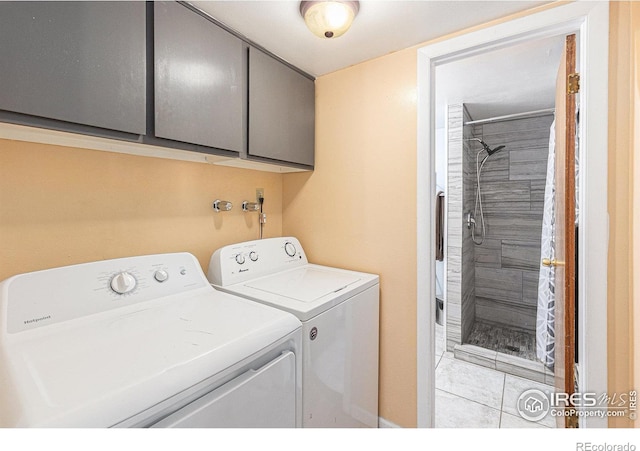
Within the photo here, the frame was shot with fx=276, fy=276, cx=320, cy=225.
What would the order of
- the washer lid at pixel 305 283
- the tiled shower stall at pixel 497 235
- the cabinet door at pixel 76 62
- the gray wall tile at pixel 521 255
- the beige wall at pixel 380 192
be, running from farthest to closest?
1. the gray wall tile at pixel 521 255
2. the tiled shower stall at pixel 497 235
3. the beige wall at pixel 380 192
4. the washer lid at pixel 305 283
5. the cabinet door at pixel 76 62

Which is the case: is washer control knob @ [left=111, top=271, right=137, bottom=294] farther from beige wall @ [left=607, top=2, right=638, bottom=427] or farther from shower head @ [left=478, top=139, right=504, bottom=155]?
shower head @ [left=478, top=139, right=504, bottom=155]

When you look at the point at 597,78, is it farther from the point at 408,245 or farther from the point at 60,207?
the point at 60,207

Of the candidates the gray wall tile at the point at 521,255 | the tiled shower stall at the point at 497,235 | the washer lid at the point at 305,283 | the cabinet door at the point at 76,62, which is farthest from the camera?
the gray wall tile at the point at 521,255

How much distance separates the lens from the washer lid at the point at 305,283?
1251mm

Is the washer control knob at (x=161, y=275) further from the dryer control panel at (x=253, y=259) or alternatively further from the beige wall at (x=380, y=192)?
the beige wall at (x=380, y=192)

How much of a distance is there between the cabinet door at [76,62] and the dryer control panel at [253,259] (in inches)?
27.8

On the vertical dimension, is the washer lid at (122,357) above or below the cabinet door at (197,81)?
below

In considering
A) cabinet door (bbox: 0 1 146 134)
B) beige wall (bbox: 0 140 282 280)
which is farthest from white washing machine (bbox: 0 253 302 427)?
cabinet door (bbox: 0 1 146 134)

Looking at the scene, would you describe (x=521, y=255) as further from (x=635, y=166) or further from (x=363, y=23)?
(x=363, y=23)

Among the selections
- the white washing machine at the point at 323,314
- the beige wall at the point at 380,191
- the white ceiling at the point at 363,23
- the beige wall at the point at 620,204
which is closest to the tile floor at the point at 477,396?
the beige wall at the point at 380,191

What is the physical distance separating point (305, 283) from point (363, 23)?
1286 millimetres

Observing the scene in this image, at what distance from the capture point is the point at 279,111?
156cm

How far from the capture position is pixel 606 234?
3.59ft

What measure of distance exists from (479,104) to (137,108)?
270cm
